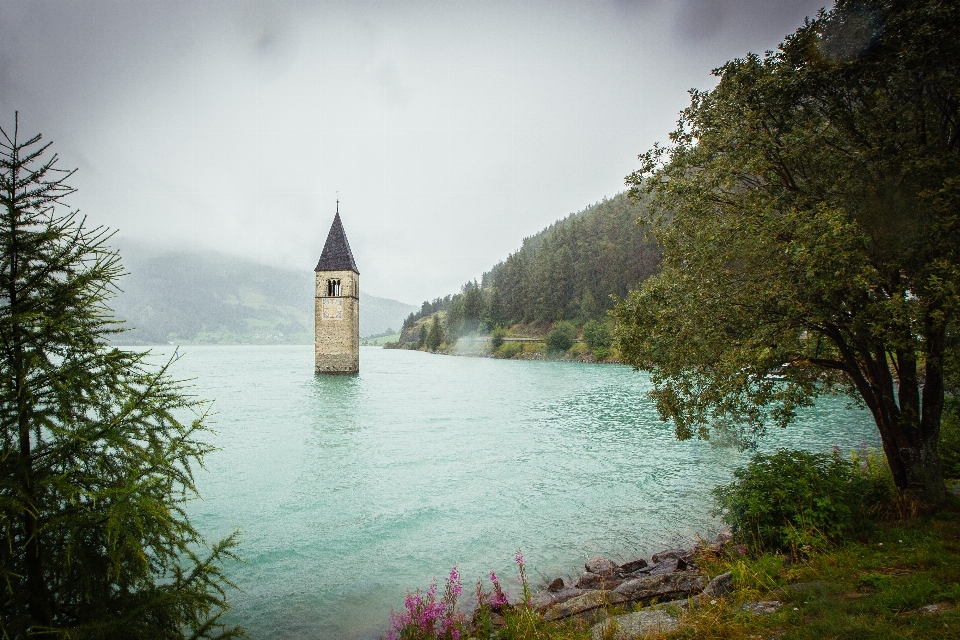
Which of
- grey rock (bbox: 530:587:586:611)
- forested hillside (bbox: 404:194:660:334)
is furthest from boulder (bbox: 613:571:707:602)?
forested hillside (bbox: 404:194:660:334)

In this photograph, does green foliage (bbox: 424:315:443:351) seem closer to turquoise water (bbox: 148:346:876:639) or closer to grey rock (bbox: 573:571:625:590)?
turquoise water (bbox: 148:346:876:639)

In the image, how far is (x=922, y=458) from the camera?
870cm

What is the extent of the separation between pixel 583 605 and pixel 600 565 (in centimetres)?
285

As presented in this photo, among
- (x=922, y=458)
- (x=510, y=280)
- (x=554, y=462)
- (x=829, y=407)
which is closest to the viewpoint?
(x=922, y=458)

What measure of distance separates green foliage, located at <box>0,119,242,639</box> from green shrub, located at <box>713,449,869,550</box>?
868 cm

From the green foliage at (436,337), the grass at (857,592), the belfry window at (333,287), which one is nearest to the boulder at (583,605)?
the grass at (857,592)

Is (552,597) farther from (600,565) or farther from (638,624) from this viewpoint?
(638,624)

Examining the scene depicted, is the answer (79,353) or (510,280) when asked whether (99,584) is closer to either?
(79,353)

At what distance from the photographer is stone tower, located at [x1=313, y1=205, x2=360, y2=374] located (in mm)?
62125

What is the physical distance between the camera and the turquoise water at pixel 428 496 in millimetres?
10367

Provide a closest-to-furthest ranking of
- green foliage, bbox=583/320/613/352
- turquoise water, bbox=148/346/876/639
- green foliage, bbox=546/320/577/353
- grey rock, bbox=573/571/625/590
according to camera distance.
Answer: grey rock, bbox=573/571/625/590
turquoise water, bbox=148/346/876/639
green foliage, bbox=583/320/613/352
green foliage, bbox=546/320/577/353

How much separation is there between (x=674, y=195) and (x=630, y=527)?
885 cm

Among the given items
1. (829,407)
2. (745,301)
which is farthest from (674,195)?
(829,407)

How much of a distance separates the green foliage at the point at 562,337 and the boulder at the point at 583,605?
95.9m
